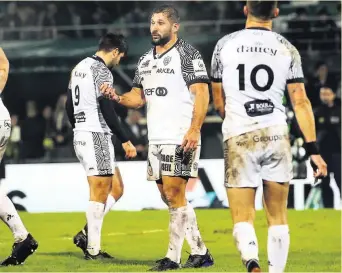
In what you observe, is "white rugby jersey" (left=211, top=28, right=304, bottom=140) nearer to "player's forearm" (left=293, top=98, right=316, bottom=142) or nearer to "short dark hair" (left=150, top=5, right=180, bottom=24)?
"player's forearm" (left=293, top=98, right=316, bottom=142)

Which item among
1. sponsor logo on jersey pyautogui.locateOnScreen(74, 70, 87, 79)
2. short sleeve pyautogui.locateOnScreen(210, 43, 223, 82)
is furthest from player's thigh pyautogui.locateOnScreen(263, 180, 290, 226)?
sponsor logo on jersey pyautogui.locateOnScreen(74, 70, 87, 79)

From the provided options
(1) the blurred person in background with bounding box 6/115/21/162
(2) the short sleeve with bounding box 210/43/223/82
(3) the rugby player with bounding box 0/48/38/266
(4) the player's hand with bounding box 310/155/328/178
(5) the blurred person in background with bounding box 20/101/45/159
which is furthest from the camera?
(5) the blurred person in background with bounding box 20/101/45/159

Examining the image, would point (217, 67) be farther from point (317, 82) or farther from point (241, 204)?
point (317, 82)

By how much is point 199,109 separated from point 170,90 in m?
0.53

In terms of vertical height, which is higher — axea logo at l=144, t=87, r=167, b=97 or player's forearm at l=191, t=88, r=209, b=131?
axea logo at l=144, t=87, r=167, b=97

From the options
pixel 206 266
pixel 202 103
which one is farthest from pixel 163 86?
pixel 206 266

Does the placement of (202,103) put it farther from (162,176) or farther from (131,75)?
(131,75)

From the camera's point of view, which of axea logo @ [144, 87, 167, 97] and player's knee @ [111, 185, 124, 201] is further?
player's knee @ [111, 185, 124, 201]

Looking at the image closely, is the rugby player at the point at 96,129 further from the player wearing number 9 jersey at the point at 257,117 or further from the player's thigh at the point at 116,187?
the player wearing number 9 jersey at the point at 257,117

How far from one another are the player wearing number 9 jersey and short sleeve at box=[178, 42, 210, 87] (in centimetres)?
174

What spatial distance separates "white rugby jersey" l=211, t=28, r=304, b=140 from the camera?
8.34 meters

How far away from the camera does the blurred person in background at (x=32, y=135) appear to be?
69.0 ft

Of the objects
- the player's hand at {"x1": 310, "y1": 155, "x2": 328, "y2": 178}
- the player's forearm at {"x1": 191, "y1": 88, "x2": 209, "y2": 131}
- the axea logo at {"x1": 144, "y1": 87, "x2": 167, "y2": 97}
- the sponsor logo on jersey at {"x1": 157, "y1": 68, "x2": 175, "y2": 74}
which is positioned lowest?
the player's hand at {"x1": 310, "y1": 155, "x2": 328, "y2": 178}

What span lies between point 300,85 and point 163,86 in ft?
7.25
